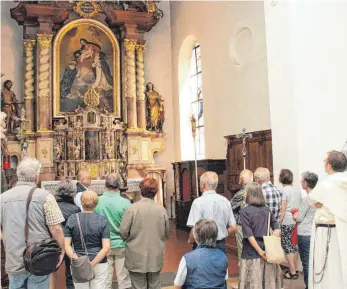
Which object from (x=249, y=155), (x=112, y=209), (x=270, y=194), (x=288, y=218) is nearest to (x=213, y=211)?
(x=270, y=194)

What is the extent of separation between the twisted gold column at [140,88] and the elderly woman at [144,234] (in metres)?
10.2

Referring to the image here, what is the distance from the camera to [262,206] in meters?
4.16

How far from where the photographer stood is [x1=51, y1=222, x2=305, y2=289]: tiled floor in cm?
570

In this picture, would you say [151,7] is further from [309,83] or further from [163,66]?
[309,83]

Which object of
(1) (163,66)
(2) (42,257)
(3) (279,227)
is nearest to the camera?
(2) (42,257)

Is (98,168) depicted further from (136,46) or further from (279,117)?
(279,117)

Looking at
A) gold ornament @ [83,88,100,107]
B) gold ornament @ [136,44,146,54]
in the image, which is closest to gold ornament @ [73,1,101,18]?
gold ornament @ [136,44,146,54]

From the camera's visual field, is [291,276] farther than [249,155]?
No

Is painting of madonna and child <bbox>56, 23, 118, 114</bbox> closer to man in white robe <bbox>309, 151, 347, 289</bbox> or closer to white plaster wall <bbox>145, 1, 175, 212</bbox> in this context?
white plaster wall <bbox>145, 1, 175, 212</bbox>

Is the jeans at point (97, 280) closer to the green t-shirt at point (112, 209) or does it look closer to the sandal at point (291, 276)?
the green t-shirt at point (112, 209)

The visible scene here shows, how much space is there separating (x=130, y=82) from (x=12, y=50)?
3895 millimetres

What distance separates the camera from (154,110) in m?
14.8

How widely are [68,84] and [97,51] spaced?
149cm

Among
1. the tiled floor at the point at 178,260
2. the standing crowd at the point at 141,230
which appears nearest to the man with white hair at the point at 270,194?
the standing crowd at the point at 141,230
